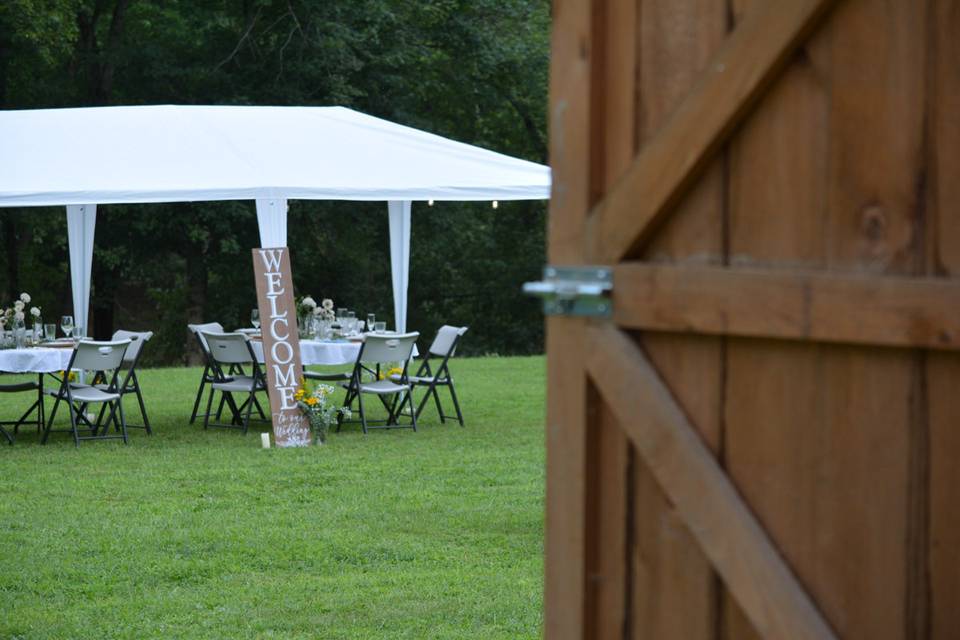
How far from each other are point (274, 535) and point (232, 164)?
4.83m

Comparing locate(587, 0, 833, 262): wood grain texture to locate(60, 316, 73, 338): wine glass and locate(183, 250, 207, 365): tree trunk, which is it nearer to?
locate(60, 316, 73, 338): wine glass

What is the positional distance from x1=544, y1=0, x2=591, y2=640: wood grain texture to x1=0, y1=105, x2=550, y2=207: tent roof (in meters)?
8.83

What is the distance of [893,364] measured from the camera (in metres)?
1.96

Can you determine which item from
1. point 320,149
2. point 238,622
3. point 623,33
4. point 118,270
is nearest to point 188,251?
point 118,270

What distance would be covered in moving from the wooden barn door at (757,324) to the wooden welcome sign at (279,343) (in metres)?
8.48

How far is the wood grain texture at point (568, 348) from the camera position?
232 centimetres

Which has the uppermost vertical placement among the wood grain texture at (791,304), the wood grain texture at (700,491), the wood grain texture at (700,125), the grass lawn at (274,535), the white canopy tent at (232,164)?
the white canopy tent at (232,164)

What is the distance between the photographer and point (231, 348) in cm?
1156

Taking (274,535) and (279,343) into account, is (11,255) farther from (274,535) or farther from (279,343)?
(274,535)

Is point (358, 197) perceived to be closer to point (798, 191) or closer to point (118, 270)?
point (798, 191)

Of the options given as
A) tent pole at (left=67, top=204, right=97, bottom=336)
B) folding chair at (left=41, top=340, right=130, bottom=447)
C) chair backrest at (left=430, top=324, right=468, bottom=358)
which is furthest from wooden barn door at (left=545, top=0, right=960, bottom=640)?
tent pole at (left=67, top=204, right=97, bottom=336)

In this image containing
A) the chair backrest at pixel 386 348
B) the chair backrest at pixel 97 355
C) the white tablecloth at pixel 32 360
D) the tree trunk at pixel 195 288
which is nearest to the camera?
the chair backrest at pixel 97 355

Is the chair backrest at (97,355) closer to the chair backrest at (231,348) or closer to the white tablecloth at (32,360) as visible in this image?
the white tablecloth at (32,360)

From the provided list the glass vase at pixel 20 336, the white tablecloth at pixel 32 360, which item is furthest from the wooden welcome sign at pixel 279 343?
the glass vase at pixel 20 336
